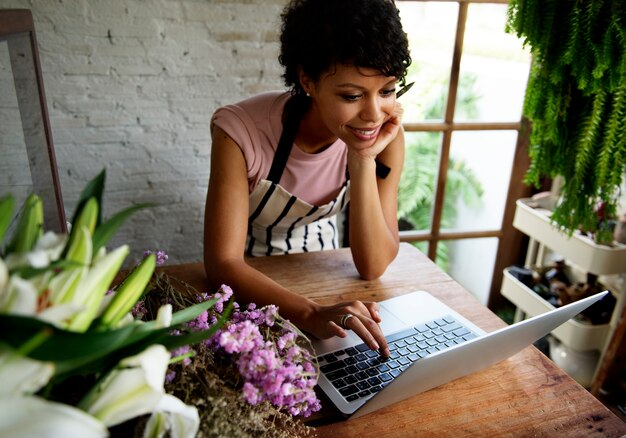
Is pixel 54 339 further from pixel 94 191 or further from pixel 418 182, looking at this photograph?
pixel 418 182

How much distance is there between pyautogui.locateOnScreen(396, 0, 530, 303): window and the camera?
2.11 metres

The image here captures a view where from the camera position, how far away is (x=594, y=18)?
144cm

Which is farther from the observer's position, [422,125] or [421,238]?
[421,238]

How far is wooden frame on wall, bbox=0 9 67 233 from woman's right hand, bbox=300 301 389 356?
0.49 m

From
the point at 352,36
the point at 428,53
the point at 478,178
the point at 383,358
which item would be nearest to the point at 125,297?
the point at 383,358

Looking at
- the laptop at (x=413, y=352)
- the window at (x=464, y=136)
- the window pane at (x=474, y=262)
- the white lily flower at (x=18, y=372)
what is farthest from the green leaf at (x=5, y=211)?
the window pane at (x=474, y=262)

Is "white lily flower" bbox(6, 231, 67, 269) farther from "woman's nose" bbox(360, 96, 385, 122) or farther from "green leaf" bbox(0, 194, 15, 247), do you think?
"woman's nose" bbox(360, 96, 385, 122)

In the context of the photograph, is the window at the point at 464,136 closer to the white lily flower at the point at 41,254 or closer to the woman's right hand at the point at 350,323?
the woman's right hand at the point at 350,323

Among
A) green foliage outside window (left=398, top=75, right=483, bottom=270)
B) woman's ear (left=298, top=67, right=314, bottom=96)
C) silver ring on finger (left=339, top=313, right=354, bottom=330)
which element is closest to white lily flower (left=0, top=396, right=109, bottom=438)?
silver ring on finger (left=339, top=313, right=354, bottom=330)

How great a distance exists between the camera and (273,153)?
1456 millimetres

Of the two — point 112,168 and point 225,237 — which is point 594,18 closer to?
point 225,237

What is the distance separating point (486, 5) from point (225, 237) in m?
1.50

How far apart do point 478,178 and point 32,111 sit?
2.10m

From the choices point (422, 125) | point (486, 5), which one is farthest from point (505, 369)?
point (486, 5)
